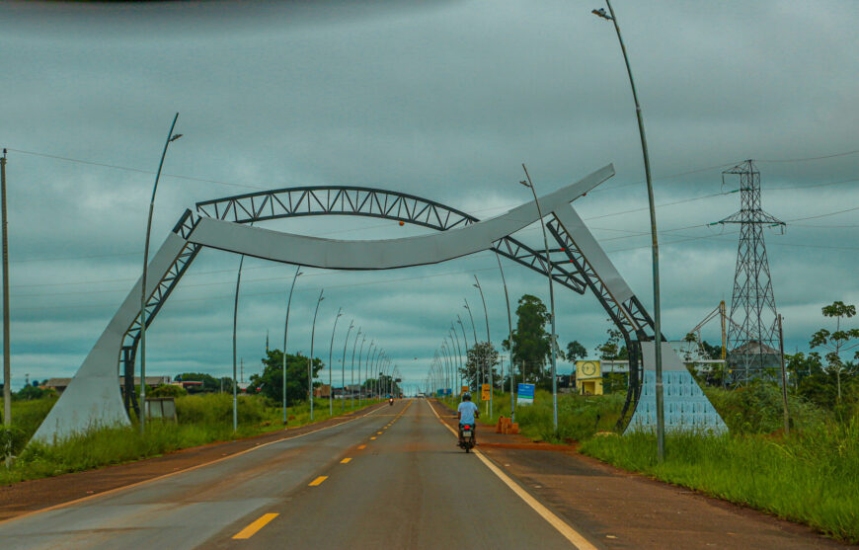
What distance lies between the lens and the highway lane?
10766 mm

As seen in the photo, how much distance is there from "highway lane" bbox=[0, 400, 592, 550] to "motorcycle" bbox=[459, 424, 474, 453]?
7.69 m

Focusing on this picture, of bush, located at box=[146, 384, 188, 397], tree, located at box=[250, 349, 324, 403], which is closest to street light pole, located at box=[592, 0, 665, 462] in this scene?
bush, located at box=[146, 384, 188, 397]

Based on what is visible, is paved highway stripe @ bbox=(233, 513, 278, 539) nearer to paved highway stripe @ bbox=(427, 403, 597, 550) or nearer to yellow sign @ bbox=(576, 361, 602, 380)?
paved highway stripe @ bbox=(427, 403, 597, 550)

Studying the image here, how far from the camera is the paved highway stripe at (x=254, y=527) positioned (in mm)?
11023

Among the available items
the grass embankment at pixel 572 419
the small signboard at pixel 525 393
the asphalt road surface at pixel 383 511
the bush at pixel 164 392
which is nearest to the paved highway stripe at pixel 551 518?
the asphalt road surface at pixel 383 511

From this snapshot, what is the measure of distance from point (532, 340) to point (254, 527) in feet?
485

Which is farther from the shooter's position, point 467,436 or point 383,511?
point 467,436

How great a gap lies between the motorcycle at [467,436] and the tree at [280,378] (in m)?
110

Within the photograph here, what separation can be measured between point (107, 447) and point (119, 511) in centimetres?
1502

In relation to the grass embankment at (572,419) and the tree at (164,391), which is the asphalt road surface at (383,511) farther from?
the tree at (164,391)

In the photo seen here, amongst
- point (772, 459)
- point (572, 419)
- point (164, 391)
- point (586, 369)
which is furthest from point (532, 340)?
point (772, 459)

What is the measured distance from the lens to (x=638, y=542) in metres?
10.8

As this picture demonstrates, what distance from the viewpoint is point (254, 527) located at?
11742 mm

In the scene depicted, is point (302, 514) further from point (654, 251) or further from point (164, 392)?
point (164, 392)
